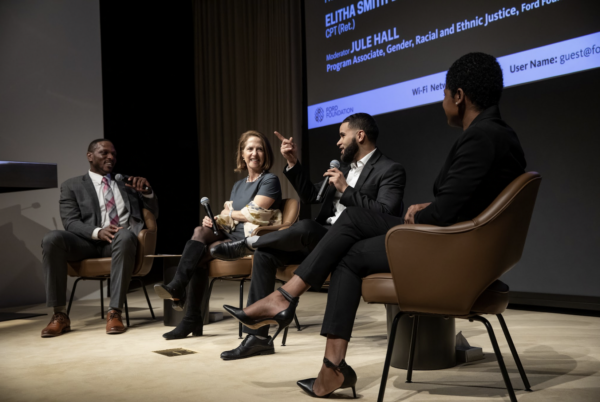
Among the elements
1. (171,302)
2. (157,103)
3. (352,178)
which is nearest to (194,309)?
(171,302)

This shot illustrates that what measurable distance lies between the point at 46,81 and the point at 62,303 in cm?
256

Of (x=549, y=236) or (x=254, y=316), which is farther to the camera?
(x=549, y=236)

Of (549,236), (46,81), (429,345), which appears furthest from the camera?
(46,81)

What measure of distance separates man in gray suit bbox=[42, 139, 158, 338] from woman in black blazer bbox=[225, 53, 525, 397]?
1.76 metres

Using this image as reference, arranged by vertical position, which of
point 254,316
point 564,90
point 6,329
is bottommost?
point 6,329

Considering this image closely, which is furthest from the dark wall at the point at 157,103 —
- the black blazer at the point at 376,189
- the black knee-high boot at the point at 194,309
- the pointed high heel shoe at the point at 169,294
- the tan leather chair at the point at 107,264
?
the black blazer at the point at 376,189

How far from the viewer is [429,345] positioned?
2.30 meters

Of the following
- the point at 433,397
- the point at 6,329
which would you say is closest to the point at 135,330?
the point at 6,329

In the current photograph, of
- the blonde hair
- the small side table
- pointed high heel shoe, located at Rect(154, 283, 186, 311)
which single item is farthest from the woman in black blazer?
the small side table

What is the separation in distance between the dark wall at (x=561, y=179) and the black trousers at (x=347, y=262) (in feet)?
7.06

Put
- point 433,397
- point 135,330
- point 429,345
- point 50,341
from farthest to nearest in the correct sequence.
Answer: point 135,330, point 50,341, point 429,345, point 433,397

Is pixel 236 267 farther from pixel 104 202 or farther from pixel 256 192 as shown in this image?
pixel 104 202

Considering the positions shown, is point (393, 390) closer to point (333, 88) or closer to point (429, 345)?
point (429, 345)

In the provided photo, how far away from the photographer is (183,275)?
2979 millimetres
